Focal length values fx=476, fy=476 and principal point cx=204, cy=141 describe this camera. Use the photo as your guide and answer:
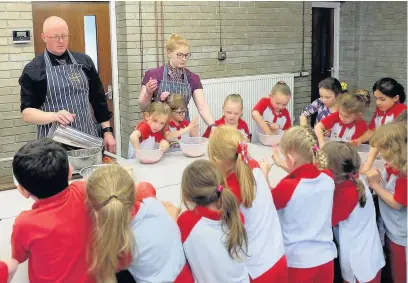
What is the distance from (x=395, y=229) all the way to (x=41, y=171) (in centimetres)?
160

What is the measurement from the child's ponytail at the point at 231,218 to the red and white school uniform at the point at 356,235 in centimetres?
Answer: 56

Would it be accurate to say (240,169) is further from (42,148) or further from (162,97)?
(162,97)

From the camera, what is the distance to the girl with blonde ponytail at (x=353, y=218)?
198cm

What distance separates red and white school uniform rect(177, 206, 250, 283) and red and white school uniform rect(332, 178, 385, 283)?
0.60m

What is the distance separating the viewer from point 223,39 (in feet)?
17.1

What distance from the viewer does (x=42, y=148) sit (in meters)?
1.49

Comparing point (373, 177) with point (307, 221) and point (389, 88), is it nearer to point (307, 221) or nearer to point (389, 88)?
point (307, 221)

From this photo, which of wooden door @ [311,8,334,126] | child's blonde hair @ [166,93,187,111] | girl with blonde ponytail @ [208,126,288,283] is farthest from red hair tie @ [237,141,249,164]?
wooden door @ [311,8,334,126]

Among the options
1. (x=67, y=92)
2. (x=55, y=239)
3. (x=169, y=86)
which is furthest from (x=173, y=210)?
(x=169, y=86)

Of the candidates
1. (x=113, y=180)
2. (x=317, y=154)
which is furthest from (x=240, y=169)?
(x=113, y=180)

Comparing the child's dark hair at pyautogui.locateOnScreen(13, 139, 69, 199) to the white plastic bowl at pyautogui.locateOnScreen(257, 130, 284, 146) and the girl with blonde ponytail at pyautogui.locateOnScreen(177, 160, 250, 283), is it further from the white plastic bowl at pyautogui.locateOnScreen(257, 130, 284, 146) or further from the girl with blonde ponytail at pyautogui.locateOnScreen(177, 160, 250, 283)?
the white plastic bowl at pyautogui.locateOnScreen(257, 130, 284, 146)

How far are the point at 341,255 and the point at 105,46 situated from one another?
3358 mm

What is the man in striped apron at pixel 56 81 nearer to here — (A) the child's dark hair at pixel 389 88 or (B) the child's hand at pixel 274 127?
(B) the child's hand at pixel 274 127

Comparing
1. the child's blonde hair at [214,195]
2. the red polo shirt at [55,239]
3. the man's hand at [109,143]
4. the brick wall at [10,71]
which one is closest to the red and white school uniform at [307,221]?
the child's blonde hair at [214,195]
